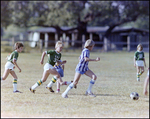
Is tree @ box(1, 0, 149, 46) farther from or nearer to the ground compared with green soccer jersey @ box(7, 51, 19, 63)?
farther from the ground

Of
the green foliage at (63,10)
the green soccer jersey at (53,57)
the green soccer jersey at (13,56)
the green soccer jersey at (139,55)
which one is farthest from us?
the green foliage at (63,10)

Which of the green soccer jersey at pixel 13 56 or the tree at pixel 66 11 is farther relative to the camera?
the tree at pixel 66 11

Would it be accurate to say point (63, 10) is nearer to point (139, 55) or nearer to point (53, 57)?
point (139, 55)

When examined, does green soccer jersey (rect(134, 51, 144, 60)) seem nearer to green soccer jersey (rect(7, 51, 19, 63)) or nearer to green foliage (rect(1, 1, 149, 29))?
green soccer jersey (rect(7, 51, 19, 63))

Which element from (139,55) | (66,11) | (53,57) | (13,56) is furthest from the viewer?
(66,11)

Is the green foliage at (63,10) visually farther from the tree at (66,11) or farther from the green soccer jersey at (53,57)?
the green soccer jersey at (53,57)

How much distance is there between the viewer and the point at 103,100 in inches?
313

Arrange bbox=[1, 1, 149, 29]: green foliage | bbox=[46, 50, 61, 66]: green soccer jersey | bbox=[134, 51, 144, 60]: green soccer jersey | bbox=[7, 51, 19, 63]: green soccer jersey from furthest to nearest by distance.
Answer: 1. bbox=[1, 1, 149, 29]: green foliage
2. bbox=[134, 51, 144, 60]: green soccer jersey
3. bbox=[7, 51, 19, 63]: green soccer jersey
4. bbox=[46, 50, 61, 66]: green soccer jersey

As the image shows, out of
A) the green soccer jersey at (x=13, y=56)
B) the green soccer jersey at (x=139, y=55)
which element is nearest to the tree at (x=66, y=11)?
the green soccer jersey at (x=139, y=55)

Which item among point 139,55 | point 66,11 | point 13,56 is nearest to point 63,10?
point 66,11

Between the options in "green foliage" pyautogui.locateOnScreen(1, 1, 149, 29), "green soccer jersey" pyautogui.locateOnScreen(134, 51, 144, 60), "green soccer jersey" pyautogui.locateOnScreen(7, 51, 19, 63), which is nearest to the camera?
"green soccer jersey" pyautogui.locateOnScreen(7, 51, 19, 63)

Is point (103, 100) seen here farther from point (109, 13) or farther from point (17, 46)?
point (109, 13)

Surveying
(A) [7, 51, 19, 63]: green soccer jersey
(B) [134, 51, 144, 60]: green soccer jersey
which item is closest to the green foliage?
(B) [134, 51, 144, 60]: green soccer jersey

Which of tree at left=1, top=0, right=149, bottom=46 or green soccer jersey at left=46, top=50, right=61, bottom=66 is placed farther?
tree at left=1, top=0, right=149, bottom=46
